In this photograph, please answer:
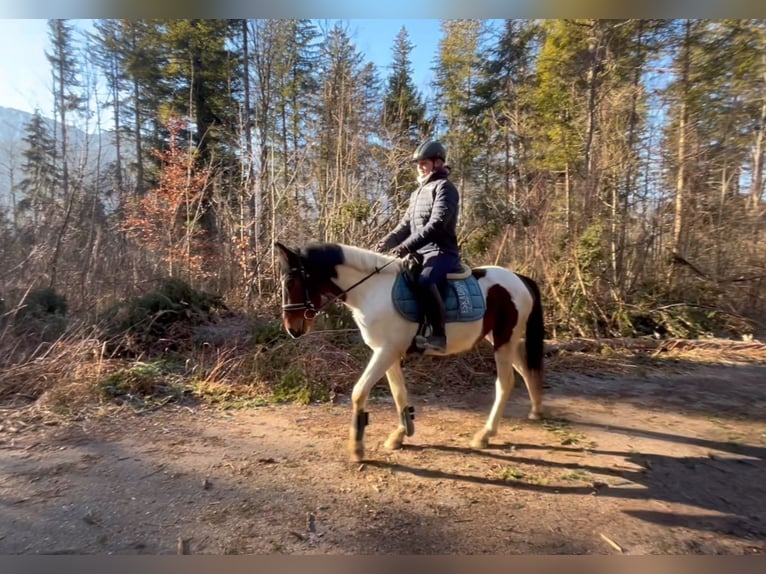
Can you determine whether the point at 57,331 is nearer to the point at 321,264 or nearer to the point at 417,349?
the point at 321,264

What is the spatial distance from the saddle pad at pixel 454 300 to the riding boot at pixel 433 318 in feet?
0.26

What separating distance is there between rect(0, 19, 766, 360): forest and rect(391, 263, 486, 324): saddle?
319cm

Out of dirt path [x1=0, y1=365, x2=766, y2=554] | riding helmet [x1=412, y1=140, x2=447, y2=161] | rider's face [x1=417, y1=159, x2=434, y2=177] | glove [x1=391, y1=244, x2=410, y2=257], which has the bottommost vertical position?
dirt path [x1=0, y1=365, x2=766, y2=554]

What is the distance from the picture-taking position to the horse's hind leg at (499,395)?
11.1ft

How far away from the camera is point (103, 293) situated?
673 centimetres

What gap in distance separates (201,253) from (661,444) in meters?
8.14

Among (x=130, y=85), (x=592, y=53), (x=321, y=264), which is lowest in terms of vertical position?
(x=321, y=264)

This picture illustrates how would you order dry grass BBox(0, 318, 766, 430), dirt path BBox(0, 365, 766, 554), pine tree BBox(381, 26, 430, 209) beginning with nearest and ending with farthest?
dirt path BBox(0, 365, 766, 554)
dry grass BBox(0, 318, 766, 430)
pine tree BBox(381, 26, 430, 209)

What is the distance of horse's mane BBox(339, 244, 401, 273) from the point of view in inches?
124

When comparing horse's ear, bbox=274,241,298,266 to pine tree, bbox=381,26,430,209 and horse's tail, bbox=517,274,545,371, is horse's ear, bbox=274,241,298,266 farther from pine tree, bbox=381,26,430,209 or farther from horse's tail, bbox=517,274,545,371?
Result: pine tree, bbox=381,26,430,209

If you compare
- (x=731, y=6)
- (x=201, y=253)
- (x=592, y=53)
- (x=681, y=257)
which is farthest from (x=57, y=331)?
(x=681, y=257)

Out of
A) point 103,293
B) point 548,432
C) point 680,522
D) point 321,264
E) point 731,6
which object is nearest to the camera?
point 731,6

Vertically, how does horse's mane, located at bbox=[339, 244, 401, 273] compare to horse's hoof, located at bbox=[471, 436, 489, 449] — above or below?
above

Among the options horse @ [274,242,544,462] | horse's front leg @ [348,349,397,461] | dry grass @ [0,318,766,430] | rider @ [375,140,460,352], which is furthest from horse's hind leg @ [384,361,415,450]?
dry grass @ [0,318,766,430]
